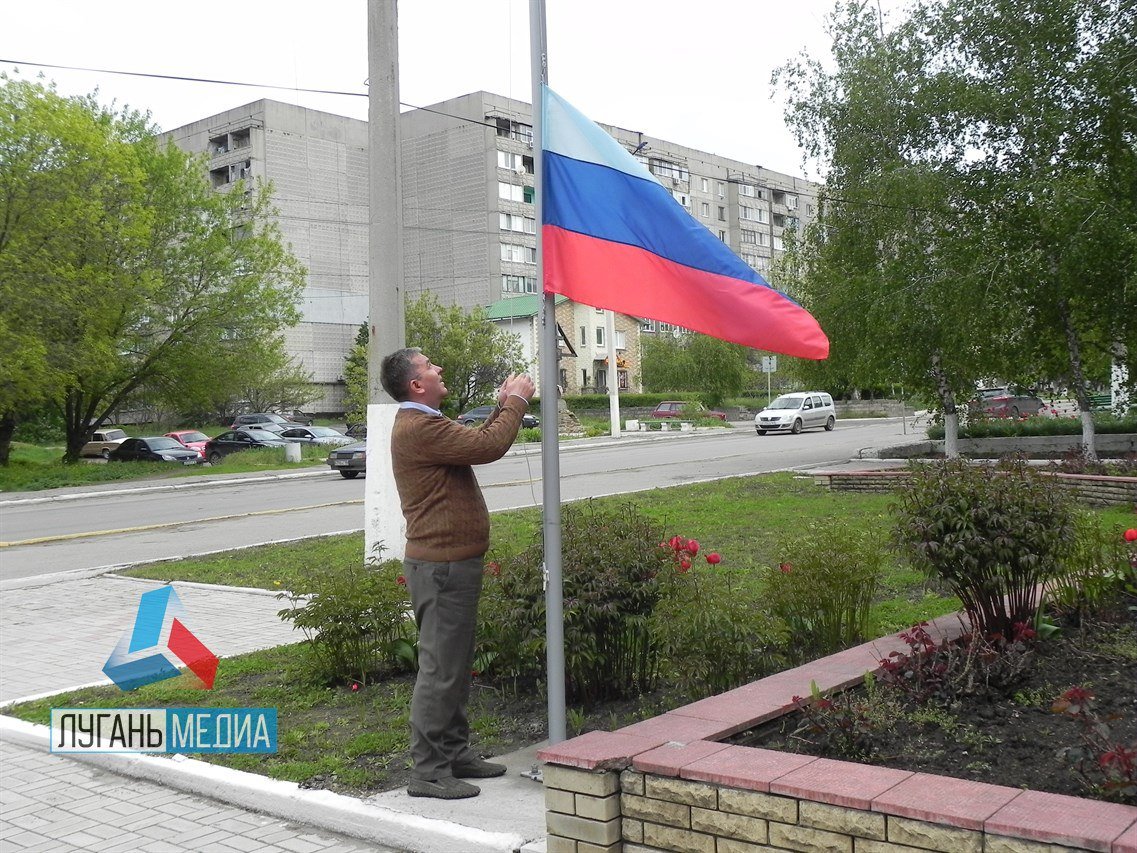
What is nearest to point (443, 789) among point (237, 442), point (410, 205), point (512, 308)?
point (237, 442)

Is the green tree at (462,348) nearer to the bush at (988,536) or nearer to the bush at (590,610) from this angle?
the bush at (590,610)

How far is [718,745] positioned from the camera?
4.14 meters

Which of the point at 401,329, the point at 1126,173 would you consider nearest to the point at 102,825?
Answer: the point at 401,329

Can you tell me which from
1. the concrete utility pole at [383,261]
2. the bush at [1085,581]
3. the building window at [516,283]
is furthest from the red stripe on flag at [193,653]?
the building window at [516,283]

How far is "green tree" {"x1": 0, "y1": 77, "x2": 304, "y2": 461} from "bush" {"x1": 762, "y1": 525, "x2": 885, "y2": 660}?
91.6 ft

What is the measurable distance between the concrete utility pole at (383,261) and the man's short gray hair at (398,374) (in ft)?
16.4

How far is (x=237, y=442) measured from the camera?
4141 centimetres

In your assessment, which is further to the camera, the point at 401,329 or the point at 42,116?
the point at 42,116

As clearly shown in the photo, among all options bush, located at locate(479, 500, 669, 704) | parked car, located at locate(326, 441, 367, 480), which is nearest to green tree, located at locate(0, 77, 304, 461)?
parked car, located at locate(326, 441, 367, 480)

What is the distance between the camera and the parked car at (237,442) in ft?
133

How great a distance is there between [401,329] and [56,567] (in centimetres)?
737

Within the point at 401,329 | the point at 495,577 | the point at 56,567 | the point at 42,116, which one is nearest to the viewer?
the point at 495,577

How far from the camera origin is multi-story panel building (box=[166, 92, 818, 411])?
75562mm

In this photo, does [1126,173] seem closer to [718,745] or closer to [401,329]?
[401,329]
